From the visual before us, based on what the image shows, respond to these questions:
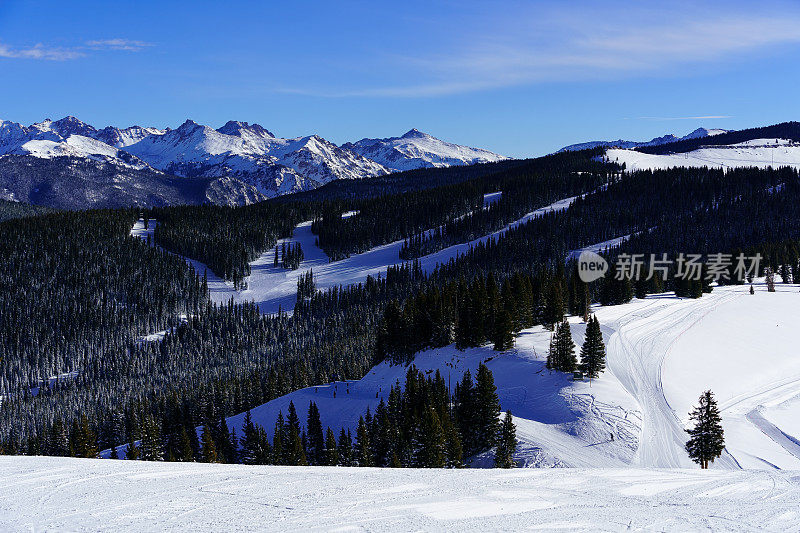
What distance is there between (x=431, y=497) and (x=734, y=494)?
1377 centimetres

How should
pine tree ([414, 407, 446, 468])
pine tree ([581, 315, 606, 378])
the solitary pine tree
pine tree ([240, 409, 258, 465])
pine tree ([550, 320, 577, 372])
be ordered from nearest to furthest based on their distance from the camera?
the solitary pine tree, pine tree ([414, 407, 446, 468]), pine tree ([240, 409, 258, 465]), pine tree ([581, 315, 606, 378]), pine tree ([550, 320, 577, 372])

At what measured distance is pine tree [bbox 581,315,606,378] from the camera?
62.3m

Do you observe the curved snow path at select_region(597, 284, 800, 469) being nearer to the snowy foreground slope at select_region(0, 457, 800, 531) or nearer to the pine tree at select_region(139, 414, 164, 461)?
the snowy foreground slope at select_region(0, 457, 800, 531)

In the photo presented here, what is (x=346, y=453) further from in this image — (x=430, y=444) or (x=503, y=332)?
(x=503, y=332)

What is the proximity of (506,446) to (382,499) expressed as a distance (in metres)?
29.6

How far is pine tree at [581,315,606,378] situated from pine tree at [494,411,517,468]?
17.3m

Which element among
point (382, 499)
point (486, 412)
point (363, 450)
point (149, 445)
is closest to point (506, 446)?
point (486, 412)

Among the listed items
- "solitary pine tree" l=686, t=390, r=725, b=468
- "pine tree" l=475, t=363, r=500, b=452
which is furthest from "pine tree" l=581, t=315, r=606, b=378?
"pine tree" l=475, t=363, r=500, b=452

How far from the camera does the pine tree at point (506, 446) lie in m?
47.6

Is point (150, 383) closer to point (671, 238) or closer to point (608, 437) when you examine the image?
point (608, 437)

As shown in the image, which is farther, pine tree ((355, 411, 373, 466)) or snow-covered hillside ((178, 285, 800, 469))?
pine tree ((355, 411, 373, 466))

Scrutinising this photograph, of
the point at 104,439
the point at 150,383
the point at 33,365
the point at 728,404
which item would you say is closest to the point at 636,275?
the point at 728,404

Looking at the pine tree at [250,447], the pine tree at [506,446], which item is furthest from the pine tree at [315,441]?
the pine tree at [506,446]

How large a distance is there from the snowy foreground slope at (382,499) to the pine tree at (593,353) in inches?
1349
